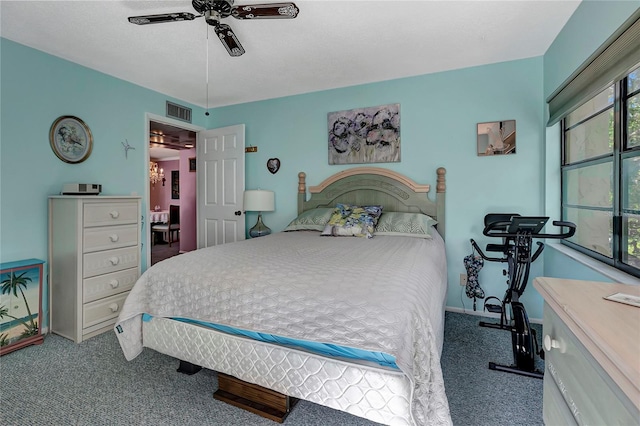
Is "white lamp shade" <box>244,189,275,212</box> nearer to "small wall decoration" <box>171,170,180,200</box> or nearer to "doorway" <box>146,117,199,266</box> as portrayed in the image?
"doorway" <box>146,117,199,266</box>

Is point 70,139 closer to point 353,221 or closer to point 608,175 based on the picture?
point 353,221

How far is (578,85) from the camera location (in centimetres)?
191

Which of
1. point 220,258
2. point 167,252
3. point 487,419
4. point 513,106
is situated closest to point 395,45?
point 513,106

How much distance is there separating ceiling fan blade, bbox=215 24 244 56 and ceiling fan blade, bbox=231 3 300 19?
11 cm

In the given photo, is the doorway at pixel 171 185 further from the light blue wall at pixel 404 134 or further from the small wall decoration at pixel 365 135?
the small wall decoration at pixel 365 135

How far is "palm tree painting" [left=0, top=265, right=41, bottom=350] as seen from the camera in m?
2.32

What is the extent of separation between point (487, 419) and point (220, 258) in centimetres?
176

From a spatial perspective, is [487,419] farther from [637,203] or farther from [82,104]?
[82,104]

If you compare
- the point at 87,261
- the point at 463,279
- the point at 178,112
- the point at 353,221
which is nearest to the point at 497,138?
the point at 463,279

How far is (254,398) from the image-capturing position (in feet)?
5.30

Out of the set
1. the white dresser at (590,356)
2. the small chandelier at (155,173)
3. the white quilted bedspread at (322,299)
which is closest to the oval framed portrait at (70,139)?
the white quilted bedspread at (322,299)

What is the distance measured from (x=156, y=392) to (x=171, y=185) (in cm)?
823

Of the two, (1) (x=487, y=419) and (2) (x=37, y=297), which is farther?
(2) (x=37, y=297)

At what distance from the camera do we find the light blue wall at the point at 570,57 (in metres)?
1.72
